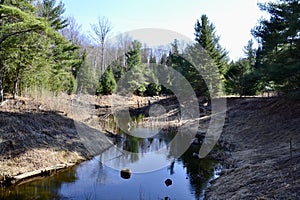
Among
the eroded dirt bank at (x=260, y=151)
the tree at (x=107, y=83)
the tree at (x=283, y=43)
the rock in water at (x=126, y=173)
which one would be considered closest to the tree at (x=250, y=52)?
the eroded dirt bank at (x=260, y=151)

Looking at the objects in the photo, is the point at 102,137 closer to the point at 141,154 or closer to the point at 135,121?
the point at 141,154

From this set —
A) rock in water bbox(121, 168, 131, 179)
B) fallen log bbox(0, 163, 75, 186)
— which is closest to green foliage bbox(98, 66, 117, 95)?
fallen log bbox(0, 163, 75, 186)

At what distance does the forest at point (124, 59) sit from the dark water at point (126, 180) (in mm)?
6037

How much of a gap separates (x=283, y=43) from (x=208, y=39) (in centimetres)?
1017

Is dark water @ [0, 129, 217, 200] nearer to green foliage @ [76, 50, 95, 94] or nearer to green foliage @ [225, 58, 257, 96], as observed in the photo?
green foliage @ [225, 58, 257, 96]

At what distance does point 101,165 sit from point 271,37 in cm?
1135

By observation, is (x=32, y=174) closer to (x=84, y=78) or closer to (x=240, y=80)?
(x=240, y=80)

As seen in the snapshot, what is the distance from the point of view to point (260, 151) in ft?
37.4

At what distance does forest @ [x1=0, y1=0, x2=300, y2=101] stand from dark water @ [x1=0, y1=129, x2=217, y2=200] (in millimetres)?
6037

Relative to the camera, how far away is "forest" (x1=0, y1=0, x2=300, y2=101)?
42.9ft

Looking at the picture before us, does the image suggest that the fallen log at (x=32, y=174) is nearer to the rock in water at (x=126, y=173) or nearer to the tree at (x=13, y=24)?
the rock in water at (x=126, y=173)

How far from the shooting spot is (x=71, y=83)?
93.4 ft

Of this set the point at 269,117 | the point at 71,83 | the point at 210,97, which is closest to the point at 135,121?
the point at 210,97

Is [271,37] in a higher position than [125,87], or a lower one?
higher
